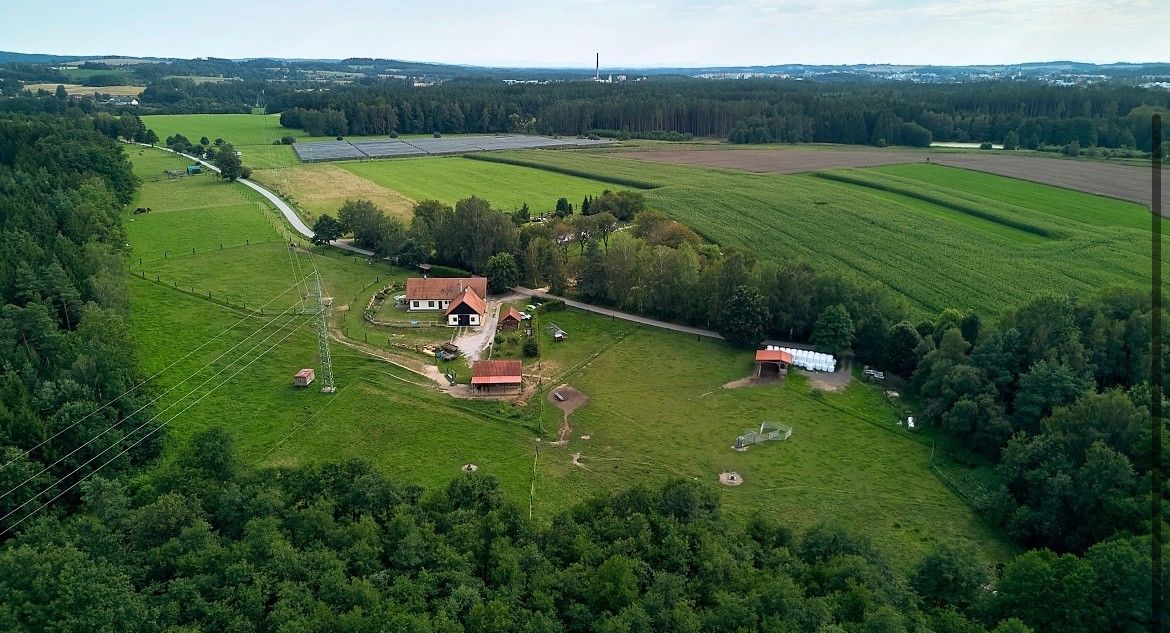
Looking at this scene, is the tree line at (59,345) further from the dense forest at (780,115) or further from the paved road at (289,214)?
the dense forest at (780,115)

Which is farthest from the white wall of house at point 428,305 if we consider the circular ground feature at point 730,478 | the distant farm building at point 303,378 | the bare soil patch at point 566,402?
the circular ground feature at point 730,478

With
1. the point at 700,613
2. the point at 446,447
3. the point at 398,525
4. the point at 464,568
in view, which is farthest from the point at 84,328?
the point at 700,613

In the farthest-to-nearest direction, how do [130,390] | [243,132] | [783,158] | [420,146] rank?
[243,132]
[420,146]
[783,158]
[130,390]

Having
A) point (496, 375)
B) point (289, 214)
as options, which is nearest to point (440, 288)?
point (496, 375)

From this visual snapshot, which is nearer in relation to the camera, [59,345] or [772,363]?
[59,345]

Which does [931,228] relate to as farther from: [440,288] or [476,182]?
[476,182]

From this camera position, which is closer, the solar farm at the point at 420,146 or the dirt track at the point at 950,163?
the dirt track at the point at 950,163

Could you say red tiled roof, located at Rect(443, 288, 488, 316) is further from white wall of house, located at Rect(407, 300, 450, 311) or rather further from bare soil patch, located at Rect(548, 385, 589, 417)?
bare soil patch, located at Rect(548, 385, 589, 417)
